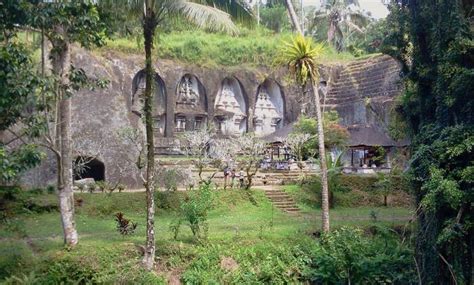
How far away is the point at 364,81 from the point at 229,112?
9717 mm

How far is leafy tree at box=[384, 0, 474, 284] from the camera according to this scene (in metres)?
12.5

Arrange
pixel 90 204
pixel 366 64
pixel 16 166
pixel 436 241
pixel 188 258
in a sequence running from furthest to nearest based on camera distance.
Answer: pixel 366 64, pixel 90 204, pixel 188 258, pixel 436 241, pixel 16 166

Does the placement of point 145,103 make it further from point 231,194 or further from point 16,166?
point 231,194

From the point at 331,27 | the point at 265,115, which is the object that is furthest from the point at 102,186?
the point at 331,27

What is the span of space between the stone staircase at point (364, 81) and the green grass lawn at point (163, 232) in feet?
49.5

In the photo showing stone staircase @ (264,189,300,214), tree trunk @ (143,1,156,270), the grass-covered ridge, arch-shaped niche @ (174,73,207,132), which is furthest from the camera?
arch-shaped niche @ (174,73,207,132)

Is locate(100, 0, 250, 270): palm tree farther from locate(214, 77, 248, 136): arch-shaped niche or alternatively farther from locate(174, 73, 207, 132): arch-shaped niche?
locate(214, 77, 248, 136): arch-shaped niche

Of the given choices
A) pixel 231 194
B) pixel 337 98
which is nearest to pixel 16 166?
pixel 231 194

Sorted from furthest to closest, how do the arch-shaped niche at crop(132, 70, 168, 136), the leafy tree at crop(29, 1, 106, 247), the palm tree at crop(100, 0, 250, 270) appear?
the arch-shaped niche at crop(132, 70, 168, 136) → the palm tree at crop(100, 0, 250, 270) → the leafy tree at crop(29, 1, 106, 247)

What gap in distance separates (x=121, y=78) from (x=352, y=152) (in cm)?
1500

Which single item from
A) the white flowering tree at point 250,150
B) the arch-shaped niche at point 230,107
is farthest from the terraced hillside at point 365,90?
the white flowering tree at point 250,150

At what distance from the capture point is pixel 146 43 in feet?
44.5

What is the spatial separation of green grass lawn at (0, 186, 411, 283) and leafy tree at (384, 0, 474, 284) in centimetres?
412

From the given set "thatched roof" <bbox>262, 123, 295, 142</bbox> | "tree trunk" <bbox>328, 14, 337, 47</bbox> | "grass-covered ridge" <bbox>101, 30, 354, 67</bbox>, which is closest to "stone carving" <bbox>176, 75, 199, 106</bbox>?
"grass-covered ridge" <bbox>101, 30, 354, 67</bbox>
